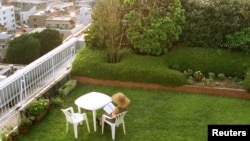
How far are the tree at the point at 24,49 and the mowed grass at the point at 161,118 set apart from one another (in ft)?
61.2

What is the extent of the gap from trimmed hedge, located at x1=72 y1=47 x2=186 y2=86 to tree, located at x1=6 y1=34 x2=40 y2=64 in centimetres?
1776

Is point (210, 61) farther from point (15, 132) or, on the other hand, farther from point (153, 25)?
point (15, 132)

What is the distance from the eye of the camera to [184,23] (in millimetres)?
11094

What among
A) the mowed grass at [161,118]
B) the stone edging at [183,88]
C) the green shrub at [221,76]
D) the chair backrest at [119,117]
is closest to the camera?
the chair backrest at [119,117]

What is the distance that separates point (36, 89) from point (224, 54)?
524 centimetres

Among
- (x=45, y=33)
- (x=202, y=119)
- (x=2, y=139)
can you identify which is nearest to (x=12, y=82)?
(x=2, y=139)

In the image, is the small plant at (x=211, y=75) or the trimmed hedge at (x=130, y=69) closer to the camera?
the trimmed hedge at (x=130, y=69)

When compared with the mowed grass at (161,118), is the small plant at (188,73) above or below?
above

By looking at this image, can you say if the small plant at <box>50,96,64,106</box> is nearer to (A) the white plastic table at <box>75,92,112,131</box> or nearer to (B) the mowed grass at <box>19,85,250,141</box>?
(B) the mowed grass at <box>19,85,250,141</box>

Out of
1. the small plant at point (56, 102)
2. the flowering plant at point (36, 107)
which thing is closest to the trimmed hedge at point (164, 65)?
the small plant at point (56, 102)

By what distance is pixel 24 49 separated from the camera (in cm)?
2789

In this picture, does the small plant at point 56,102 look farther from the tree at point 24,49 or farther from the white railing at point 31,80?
the tree at point 24,49

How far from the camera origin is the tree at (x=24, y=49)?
27.7 metres

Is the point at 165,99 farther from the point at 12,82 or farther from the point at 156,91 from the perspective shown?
Result: the point at 12,82
